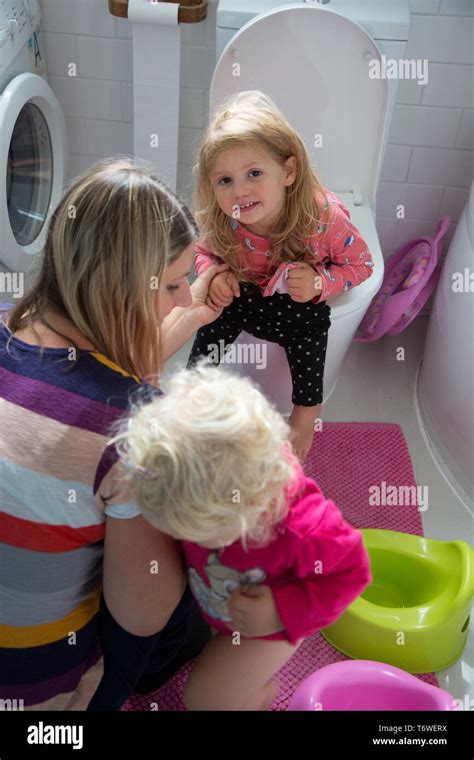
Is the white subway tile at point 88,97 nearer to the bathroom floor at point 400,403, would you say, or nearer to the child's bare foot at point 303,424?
the bathroom floor at point 400,403

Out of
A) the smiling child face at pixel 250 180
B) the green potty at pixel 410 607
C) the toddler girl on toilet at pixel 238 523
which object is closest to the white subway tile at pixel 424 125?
the smiling child face at pixel 250 180

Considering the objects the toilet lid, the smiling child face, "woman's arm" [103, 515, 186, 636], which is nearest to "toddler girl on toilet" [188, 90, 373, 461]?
the smiling child face

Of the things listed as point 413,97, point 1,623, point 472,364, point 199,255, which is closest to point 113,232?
point 1,623

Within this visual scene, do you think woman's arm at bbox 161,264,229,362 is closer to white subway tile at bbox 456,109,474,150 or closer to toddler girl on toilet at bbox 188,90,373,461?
toddler girl on toilet at bbox 188,90,373,461

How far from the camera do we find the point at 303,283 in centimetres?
148

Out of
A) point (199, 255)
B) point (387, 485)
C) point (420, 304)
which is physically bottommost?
point (387, 485)

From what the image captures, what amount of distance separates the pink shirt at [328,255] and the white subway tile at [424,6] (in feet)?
1.75

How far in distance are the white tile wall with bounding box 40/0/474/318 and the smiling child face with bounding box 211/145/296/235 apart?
601 millimetres

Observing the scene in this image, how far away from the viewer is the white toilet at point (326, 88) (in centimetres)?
156

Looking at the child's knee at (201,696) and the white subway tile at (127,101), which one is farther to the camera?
the white subway tile at (127,101)

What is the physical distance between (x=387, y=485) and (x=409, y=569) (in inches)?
11.3

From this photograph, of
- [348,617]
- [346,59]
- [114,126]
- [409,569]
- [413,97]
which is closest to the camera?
[348,617]

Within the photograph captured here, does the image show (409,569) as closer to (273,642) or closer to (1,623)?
(273,642)

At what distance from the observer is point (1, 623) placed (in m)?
1.03
